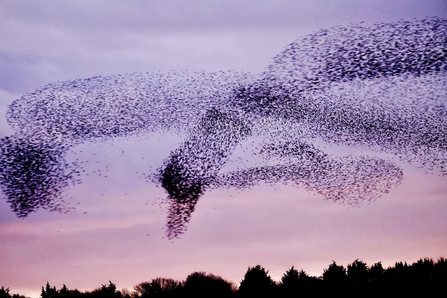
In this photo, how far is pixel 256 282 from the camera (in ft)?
91.7

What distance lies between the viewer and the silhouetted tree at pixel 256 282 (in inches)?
1087

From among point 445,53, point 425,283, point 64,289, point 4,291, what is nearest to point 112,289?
point 64,289

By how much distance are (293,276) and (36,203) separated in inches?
623

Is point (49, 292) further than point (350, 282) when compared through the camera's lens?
No

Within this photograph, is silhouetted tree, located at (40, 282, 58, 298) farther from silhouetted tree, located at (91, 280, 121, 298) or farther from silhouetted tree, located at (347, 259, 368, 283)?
silhouetted tree, located at (347, 259, 368, 283)

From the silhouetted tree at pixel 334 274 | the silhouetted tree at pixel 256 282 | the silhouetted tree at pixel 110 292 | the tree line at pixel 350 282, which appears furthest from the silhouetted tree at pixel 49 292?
the silhouetted tree at pixel 334 274

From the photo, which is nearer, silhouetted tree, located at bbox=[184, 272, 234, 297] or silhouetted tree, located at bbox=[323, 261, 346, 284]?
silhouetted tree, located at bbox=[323, 261, 346, 284]

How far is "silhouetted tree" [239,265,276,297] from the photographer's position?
2761cm

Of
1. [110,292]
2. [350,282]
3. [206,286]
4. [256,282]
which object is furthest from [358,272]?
[206,286]

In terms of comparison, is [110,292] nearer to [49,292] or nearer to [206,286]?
[49,292]

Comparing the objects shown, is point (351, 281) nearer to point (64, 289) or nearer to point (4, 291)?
point (64, 289)

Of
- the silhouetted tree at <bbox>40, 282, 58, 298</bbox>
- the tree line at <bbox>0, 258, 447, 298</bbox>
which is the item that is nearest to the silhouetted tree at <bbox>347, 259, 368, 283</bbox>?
the tree line at <bbox>0, 258, 447, 298</bbox>

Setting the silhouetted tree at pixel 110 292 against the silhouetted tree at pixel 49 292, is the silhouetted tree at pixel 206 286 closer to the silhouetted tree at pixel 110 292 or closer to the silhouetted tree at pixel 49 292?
the silhouetted tree at pixel 110 292

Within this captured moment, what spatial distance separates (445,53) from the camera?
18391 mm
